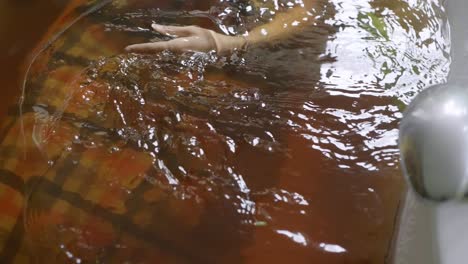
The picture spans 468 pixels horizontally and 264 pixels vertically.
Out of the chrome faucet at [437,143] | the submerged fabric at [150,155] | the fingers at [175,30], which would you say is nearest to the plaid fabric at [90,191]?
the submerged fabric at [150,155]

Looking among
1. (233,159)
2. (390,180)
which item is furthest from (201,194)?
(390,180)

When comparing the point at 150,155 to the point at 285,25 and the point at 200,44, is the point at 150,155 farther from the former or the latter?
the point at 285,25

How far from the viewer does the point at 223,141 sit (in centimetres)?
98

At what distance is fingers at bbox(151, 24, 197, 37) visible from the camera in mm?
1158

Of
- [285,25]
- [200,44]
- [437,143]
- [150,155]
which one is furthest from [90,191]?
[437,143]

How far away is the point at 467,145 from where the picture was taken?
44 cm

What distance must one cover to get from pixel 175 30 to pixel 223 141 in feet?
1.10

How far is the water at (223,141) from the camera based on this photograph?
0.88 m

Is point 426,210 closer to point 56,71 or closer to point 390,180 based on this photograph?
point 390,180

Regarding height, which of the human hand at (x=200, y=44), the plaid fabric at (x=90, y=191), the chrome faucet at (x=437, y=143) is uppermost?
the chrome faucet at (x=437, y=143)

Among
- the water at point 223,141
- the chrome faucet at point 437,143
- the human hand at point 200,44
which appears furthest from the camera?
the human hand at point 200,44

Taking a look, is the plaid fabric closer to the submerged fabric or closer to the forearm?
the submerged fabric

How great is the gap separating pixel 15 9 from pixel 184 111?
59cm

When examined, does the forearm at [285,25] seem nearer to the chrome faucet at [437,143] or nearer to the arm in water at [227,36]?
the arm in water at [227,36]
